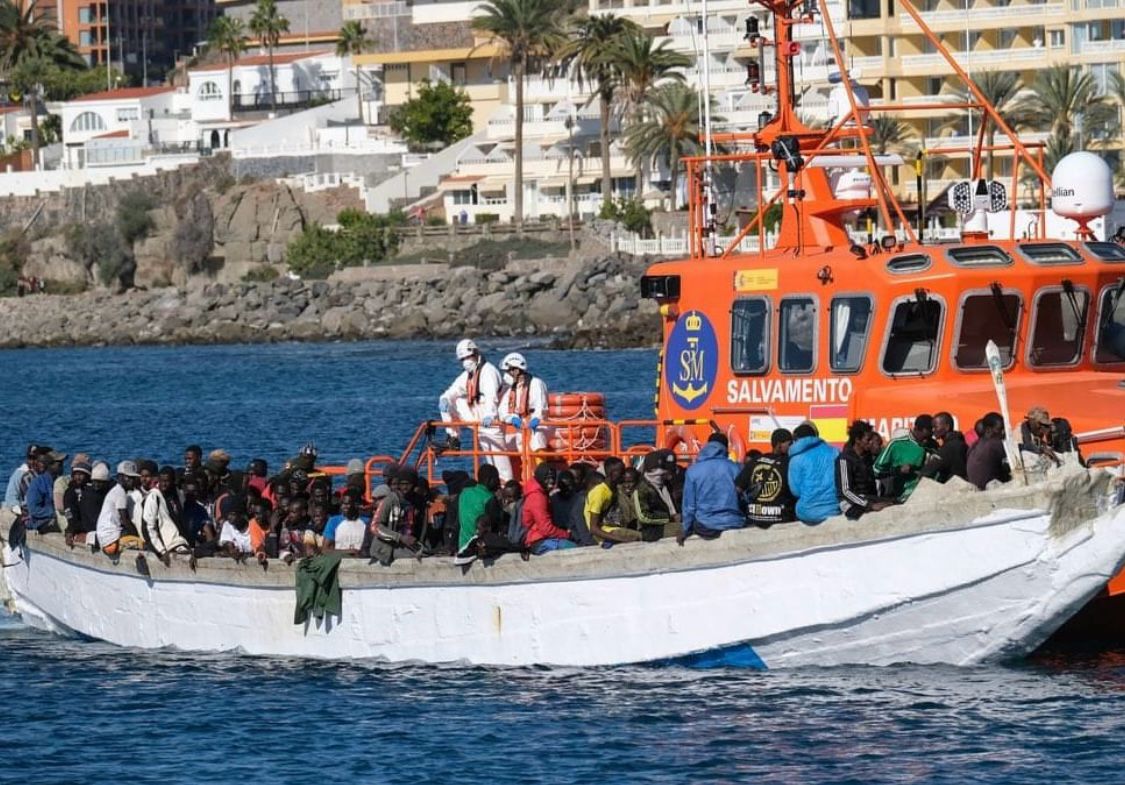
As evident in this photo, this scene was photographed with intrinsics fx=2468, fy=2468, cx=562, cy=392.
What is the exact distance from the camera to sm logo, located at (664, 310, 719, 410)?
21688 millimetres

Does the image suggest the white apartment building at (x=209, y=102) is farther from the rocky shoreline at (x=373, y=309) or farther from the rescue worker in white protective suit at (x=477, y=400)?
the rescue worker in white protective suit at (x=477, y=400)

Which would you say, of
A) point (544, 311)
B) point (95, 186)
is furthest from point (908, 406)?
point (95, 186)

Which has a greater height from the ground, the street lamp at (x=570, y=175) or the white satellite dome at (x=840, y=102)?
the street lamp at (x=570, y=175)

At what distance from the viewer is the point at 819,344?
20859 mm

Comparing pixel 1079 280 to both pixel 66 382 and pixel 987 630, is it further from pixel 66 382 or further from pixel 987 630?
pixel 66 382

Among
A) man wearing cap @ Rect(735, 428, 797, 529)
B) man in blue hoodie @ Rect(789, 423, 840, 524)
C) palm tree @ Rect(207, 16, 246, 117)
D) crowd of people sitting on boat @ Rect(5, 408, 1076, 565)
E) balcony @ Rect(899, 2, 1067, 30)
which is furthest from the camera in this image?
palm tree @ Rect(207, 16, 246, 117)

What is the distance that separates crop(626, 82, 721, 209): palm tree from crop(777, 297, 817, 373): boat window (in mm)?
75410

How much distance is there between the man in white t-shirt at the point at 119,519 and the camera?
75.3 feet

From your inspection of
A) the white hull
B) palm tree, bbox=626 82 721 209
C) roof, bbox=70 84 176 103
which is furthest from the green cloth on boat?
roof, bbox=70 84 176 103

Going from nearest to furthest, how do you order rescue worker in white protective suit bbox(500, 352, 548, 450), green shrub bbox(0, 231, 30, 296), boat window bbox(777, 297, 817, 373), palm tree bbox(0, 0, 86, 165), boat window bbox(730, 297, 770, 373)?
1. boat window bbox(777, 297, 817, 373)
2. boat window bbox(730, 297, 770, 373)
3. rescue worker in white protective suit bbox(500, 352, 548, 450)
4. green shrub bbox(0, 231, 30, 296)
5. palm tree bbox(0, 0, 86, 165)

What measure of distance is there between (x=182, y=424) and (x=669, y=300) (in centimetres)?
3853

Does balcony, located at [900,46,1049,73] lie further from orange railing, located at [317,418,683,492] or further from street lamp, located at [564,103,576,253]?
orange railing, located at [317,418,683,492]

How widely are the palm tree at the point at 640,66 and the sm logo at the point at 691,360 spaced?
260ft

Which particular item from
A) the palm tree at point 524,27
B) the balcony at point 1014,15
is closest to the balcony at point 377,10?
the palm tree at point 524,27
